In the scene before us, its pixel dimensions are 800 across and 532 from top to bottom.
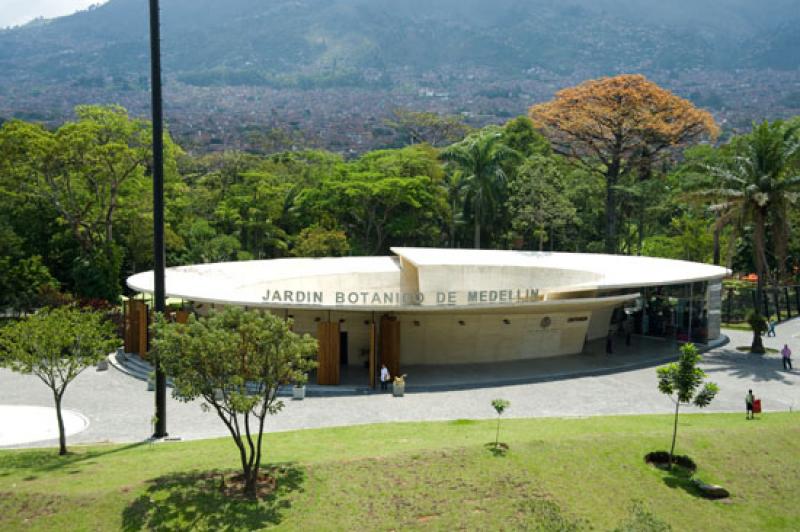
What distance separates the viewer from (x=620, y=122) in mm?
62906

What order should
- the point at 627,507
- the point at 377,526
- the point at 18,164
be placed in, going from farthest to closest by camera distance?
the point at 18,164, the point at 627,507, the point at 377,526

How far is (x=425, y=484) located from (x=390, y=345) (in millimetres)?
13290

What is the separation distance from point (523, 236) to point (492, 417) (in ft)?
145

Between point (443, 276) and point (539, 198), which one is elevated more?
point (539, 198)

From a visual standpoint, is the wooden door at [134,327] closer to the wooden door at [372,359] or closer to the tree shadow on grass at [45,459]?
the wooden door at [372,359]

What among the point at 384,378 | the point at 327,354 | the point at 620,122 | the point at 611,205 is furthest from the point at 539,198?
the point at 327,354

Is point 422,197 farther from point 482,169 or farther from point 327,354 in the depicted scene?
point 327,354

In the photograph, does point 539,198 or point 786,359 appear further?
point 539,198

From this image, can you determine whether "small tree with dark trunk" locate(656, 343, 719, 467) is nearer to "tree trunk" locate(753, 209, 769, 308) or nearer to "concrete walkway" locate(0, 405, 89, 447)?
"concrete walkway" locate(0, 405, 89, 447)

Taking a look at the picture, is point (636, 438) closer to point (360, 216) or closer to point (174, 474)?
point (174, 474)

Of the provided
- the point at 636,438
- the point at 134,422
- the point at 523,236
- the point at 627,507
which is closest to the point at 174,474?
the point at 134,422

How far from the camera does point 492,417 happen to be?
2508 centimetres

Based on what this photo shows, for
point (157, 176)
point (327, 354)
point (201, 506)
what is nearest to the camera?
point (201, 506)

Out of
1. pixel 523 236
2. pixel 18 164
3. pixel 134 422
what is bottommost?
pixel 134 422
